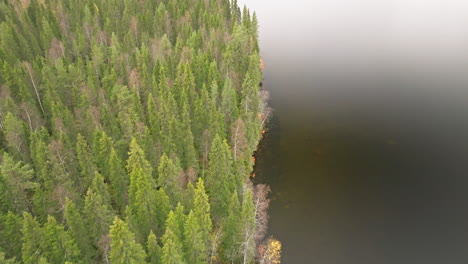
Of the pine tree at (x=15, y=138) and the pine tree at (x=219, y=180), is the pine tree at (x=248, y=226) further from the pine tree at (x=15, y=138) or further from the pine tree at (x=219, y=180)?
the pine tree at (x=15, y=138)

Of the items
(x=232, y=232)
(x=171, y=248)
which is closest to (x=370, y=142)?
(x=232, y=232)

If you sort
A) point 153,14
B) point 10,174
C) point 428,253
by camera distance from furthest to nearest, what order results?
point 153,14
point 428,253
point 10,174

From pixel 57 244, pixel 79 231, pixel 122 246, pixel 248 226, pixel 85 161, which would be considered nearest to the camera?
pixel 122 246

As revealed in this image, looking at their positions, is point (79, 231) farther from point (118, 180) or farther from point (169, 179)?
point (169, 179)

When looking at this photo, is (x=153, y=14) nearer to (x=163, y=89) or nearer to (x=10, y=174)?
(x=163, y=89)

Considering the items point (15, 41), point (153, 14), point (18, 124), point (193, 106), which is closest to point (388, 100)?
Answer: point (193, 106)

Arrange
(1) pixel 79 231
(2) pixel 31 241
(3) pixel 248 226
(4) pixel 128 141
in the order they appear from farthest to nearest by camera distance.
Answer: (4) pixel 128 141, (3) pixel 248 226, (1) pixel 79 231, (2) pixel 31 241

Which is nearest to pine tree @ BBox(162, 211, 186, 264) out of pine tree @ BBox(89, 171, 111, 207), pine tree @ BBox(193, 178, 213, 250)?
pine tree @ BBox(193, 178, 213, 250)
